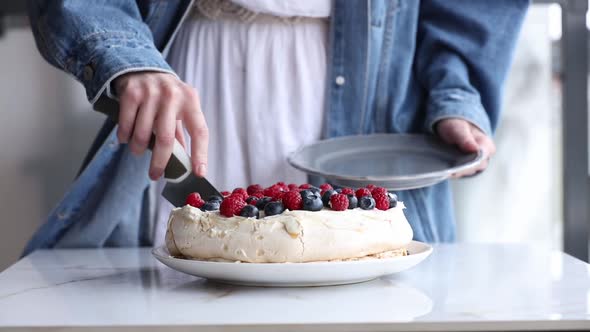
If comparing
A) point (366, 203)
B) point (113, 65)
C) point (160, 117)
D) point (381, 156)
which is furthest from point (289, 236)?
point (381, 156)

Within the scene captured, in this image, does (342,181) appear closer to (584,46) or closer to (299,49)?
(299,49)

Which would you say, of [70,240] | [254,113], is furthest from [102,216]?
[254,113]

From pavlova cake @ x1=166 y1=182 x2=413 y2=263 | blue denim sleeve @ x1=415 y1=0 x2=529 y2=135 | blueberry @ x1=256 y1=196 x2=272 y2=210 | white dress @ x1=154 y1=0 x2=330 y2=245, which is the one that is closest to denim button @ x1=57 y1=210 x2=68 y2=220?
white dress @ x1=154 y1=0 x2=330 y2=245

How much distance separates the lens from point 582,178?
1685 millimetres

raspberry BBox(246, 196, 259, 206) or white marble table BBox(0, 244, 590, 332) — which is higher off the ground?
raspberry BBox(246, 196, 259, 206)

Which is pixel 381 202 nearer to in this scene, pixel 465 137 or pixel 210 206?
pixel 210 206

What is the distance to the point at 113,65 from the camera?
42.7 inches

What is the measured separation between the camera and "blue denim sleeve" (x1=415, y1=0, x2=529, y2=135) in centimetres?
147

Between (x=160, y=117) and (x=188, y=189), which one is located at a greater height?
(x=160, y=117)

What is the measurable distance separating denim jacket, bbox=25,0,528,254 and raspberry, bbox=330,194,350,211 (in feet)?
1.70

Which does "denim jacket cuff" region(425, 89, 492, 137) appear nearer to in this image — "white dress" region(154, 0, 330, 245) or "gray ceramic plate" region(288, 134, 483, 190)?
"gray ceramic plate" region(288, 134, 483, 190)

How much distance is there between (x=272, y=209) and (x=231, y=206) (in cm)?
5

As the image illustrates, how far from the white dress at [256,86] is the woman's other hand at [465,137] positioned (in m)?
0.23

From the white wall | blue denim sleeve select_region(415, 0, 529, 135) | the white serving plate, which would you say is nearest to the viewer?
the white serving plate
